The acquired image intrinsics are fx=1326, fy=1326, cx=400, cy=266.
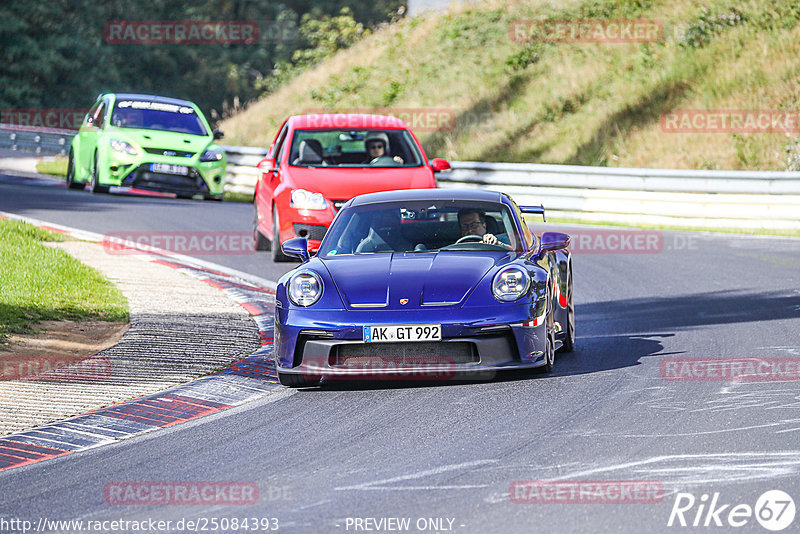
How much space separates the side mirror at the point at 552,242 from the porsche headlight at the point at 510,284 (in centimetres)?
79

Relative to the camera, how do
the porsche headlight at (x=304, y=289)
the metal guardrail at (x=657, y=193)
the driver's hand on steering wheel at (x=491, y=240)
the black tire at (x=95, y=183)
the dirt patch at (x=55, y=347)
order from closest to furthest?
the porsche headlight at (x=304, y=289), the dirt patch at (x=55, y=347), the driver's hand on steering wheel at (x=491, y=240), the metal guardrail at (x=657, y=193), the black tire at (x=95, y=183)

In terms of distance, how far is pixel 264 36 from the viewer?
224 ft

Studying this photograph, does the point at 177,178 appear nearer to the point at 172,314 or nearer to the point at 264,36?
the point at 172,314

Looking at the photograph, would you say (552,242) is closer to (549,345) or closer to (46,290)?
(549,345)

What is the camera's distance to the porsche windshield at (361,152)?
15.6 meters

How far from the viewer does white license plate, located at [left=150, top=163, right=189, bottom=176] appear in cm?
2133

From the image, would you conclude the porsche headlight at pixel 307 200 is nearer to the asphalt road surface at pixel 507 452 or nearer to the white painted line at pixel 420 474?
the asphalt road surface at pixel 507 452

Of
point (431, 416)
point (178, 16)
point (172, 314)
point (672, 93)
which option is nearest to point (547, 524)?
point (431, 416)

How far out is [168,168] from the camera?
70.3 ft

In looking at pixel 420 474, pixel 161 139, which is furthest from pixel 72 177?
pixel 420 474

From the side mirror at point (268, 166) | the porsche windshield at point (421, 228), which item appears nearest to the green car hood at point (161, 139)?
the side mirror at point (268, 166)

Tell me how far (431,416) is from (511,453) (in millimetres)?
1088

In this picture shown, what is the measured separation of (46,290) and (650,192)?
12.0 meters

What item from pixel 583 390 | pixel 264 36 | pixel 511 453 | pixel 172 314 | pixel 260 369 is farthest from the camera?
pixel 264 36
